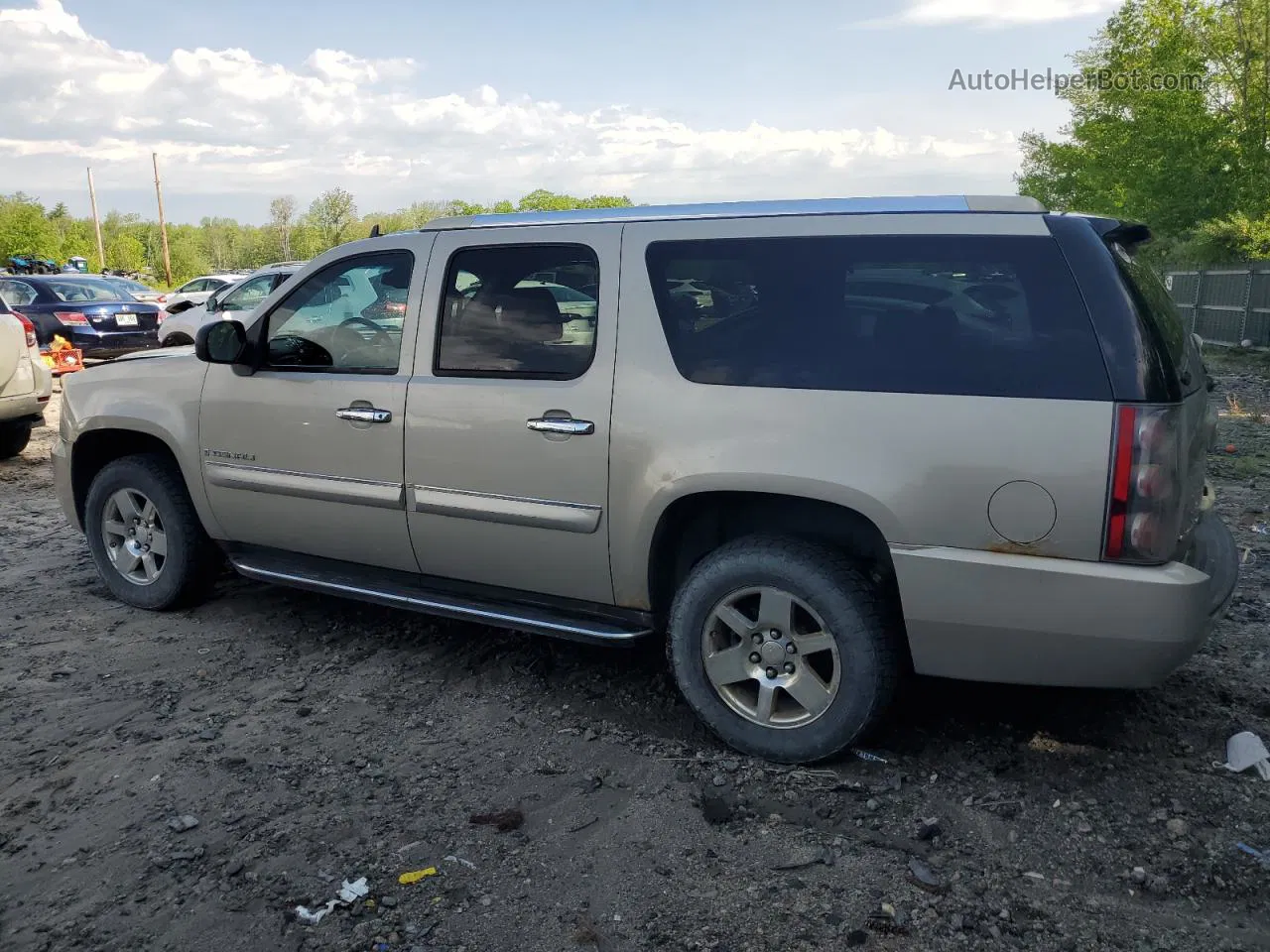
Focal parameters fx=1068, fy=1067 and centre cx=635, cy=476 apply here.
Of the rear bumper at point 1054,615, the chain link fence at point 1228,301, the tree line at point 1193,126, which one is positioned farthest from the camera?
the tree line at point 1193,126

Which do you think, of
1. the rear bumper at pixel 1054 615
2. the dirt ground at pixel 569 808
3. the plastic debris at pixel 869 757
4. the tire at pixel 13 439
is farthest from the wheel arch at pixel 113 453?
the tire at pixel 13 439

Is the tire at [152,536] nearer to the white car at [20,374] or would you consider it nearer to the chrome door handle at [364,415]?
the chrome door handle at [364,415]

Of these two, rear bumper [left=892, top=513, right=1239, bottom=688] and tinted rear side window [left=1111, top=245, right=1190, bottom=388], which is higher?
tinted rear side window [left=1111, top=245, right=1190, bottom=388]

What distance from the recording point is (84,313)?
16.3 meters

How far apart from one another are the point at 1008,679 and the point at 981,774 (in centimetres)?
45

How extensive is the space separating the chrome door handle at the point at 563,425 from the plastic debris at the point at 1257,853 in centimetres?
240

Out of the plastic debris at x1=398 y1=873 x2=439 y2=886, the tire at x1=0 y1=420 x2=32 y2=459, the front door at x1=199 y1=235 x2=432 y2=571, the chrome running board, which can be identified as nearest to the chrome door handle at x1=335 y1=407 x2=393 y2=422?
the front door at x1=199 y1=235 x2=432 y2=571

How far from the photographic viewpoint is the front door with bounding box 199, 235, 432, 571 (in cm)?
440

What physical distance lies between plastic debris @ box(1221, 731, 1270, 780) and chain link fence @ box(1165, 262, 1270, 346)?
743 inches

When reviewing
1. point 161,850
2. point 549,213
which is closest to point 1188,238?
point 549,213

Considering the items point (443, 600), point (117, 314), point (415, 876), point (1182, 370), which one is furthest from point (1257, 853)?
point (117, 314)

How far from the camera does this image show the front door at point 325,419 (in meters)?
4.40

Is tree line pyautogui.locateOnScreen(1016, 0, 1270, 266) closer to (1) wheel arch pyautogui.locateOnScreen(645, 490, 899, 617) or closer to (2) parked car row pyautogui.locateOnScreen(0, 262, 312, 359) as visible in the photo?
(2) parked car row pyautogui.locateOnScreen(0, 262, 312, 359)

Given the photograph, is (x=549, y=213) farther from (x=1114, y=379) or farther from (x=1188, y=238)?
(x=1188, y=238)
